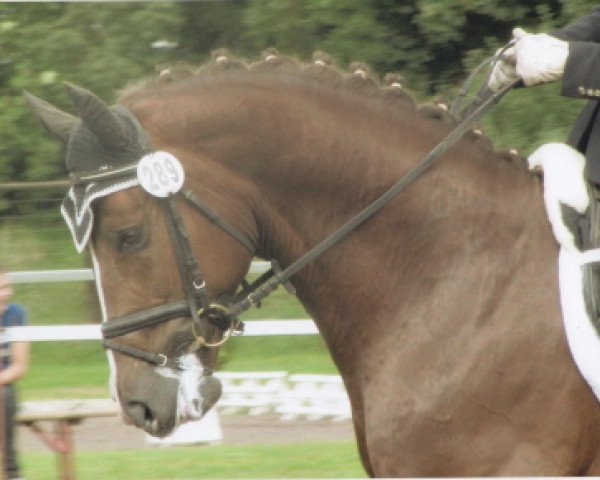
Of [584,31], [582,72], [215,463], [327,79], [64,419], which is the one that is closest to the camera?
[582,72]

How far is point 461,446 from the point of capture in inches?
148

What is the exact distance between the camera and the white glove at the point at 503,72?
14.1 feet

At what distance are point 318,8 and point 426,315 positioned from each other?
26.5 feet

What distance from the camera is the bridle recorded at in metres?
3.75

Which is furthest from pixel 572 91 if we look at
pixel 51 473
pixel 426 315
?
pixel 51 473

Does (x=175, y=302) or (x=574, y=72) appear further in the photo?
(x=574, y=72)

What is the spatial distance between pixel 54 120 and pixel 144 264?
53 centimetres

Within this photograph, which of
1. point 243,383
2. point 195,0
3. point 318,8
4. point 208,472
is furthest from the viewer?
point 195,0

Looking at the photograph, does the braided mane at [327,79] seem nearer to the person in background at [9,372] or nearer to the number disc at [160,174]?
the number disc at [160,174]

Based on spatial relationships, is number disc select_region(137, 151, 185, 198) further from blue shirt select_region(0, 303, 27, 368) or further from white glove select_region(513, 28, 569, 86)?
blue shirt select_region(0, 303, 27, 368)

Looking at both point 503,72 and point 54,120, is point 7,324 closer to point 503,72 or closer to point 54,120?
point 54,120

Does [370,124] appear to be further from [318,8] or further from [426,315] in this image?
[318,8]

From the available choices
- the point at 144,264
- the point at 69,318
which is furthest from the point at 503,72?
the point at 69,318

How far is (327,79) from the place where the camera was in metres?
4.04
